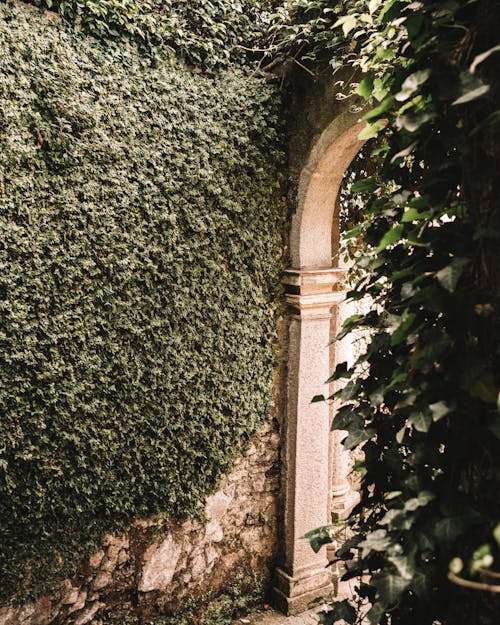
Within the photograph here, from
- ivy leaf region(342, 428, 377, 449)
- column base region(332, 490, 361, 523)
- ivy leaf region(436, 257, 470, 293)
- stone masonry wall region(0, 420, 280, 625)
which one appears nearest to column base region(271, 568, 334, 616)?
stone masonry wall region(0, 420, 280, 625)

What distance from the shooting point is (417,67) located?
4.25ft

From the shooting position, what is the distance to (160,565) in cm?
340

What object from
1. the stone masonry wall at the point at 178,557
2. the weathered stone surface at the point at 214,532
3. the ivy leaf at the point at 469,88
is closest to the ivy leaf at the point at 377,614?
the ivy leaf at the point at 469,88

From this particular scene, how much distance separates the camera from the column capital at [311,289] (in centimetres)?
385

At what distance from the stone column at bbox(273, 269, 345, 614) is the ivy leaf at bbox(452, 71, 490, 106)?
277cm

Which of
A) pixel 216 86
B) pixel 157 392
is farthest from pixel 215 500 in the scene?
pixel 216 86

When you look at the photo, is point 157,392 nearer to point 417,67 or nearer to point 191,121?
point 191,121

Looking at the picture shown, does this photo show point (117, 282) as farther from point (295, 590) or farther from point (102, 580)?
point (295, 590)

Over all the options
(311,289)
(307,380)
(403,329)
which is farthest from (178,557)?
(403,329)

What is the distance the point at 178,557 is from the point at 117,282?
79.3 inches

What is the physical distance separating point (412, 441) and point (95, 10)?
2.91 m

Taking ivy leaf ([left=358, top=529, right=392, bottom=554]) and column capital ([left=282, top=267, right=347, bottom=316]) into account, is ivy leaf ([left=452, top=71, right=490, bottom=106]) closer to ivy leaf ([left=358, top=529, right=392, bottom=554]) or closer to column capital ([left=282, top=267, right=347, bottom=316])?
ivy leaf ([left=358, top=529, right=392, bottom=554])

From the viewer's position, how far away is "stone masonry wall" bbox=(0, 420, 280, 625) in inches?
121

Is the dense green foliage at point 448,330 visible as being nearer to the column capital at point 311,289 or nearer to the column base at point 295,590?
the column capital at point 311,289
